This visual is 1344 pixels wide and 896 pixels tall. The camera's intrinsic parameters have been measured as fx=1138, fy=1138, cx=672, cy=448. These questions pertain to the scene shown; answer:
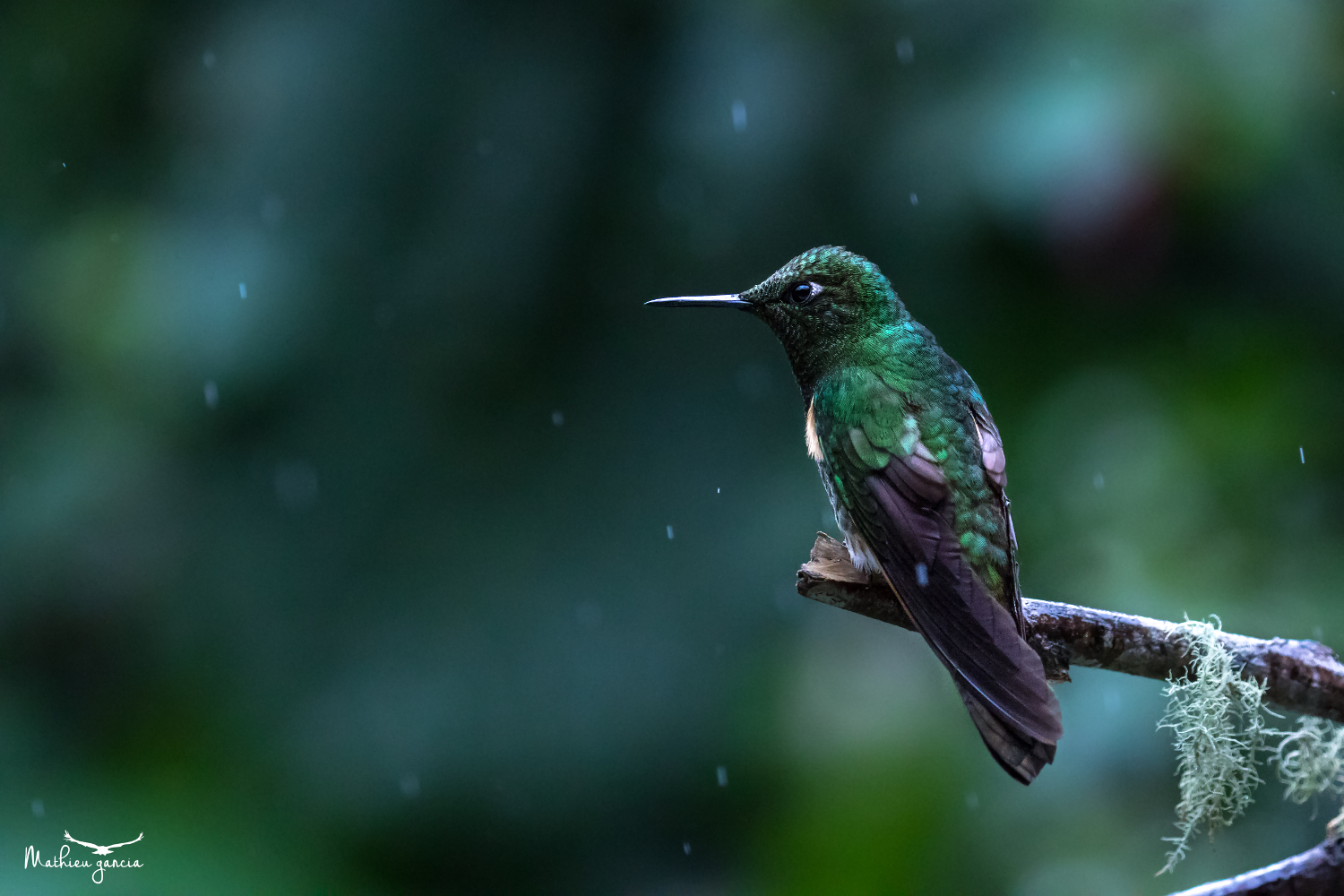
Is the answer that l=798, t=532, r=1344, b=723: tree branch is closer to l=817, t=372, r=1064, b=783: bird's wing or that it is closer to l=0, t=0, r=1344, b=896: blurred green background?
l=817, t=372, r=1064, b=783: bird's wing

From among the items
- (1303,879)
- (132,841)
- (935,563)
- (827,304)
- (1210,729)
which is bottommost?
(132,841)

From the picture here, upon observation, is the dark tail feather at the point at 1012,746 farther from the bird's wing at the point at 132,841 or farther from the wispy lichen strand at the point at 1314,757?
the bird's wing at the point at 132,841

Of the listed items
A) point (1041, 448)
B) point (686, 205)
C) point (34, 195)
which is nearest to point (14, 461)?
point (34, 195)

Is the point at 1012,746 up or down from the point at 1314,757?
up

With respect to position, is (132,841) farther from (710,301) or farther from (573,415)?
(710,301)

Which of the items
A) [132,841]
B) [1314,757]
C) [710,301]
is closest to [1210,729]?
[1314,757]

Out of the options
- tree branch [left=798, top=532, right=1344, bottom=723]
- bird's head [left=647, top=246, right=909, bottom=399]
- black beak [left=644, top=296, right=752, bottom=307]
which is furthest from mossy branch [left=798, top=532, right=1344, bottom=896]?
black beak [left=644, top=296, right=752, bottom=307]

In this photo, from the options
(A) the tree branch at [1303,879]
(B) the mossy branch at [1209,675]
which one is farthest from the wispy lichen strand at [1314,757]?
(A) the tree branch at [1303,879]

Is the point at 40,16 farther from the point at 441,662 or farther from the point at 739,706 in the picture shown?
the point at 739,706
